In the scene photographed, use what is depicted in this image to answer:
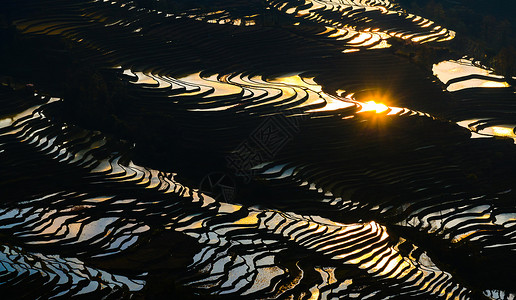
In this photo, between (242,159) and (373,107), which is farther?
(373,107)

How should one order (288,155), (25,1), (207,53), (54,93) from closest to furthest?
(288,155) → (54,93) → (207,53) → (25,1)

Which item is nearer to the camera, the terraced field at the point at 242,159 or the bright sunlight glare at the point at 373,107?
the terraced field at the point at 242,159

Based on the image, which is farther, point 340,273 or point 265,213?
point 265,213

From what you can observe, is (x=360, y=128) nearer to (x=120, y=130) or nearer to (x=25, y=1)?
(x=120, y=130)

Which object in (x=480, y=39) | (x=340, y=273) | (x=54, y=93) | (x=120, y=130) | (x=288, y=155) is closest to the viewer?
(x=340, y=273)

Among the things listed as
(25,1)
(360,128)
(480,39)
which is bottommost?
(480,39)

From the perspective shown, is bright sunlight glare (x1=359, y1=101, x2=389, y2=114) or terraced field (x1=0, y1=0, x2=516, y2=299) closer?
terraced field (x1=0, y1=0, x2=516, y2=299)

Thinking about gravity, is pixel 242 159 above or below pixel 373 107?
below

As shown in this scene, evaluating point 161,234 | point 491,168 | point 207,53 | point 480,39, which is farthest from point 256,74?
point 480,39
